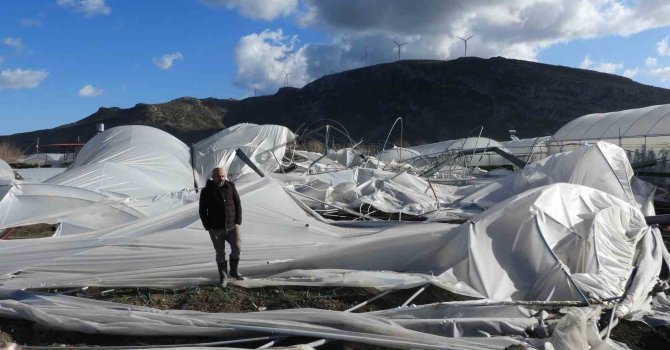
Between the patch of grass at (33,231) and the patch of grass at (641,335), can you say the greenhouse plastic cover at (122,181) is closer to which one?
the patch of grass at (33,231)

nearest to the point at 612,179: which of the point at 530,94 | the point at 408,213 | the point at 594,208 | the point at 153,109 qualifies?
the point at 594,208

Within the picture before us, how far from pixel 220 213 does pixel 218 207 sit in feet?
0.25

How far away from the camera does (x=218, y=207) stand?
24.9ft

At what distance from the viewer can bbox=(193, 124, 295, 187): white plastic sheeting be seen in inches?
805

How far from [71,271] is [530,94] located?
87.3m

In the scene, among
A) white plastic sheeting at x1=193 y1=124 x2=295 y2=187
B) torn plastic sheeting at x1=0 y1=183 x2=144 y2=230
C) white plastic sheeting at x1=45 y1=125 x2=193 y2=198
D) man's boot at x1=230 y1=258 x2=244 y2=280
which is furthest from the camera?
white plastic sheeting at x1=193 y1=124 x2=295 y2=187

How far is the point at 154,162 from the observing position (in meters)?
17.4

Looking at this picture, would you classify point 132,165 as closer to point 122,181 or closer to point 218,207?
point 122,181

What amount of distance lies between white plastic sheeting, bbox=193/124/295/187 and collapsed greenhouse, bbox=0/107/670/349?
6.48m

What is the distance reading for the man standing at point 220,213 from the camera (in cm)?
759

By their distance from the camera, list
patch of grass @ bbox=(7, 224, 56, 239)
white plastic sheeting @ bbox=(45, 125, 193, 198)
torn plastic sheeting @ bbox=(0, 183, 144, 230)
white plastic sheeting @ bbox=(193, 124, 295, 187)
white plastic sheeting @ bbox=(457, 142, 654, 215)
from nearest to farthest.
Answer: torn plastic sheeting @ bbox=(0, 183, 144, 230) → patch of grass @ bbox=(7, 224, 56, 239) → white plastic sheeting @ bbox=(457, 142, 654, 215) → white plastic sheeting @ bbox=(45, 125, 193, 198) → white plastic sheeting @ bbox=(193, 124, 295, 187)

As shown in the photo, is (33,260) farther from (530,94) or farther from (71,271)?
(530,94)

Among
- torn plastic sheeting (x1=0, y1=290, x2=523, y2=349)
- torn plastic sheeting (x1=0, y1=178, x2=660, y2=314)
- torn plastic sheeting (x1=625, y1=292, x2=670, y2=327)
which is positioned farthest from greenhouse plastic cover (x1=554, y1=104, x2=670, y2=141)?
torn plastic sheeting (x1=0, y1=290, x2=523, y2=349)

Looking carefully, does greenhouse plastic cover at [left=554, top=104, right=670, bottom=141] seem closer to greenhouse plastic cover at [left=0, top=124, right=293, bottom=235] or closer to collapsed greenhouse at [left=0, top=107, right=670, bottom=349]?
collapsed greenhouse at [left=0, top=107, right=670, bottom=349]
